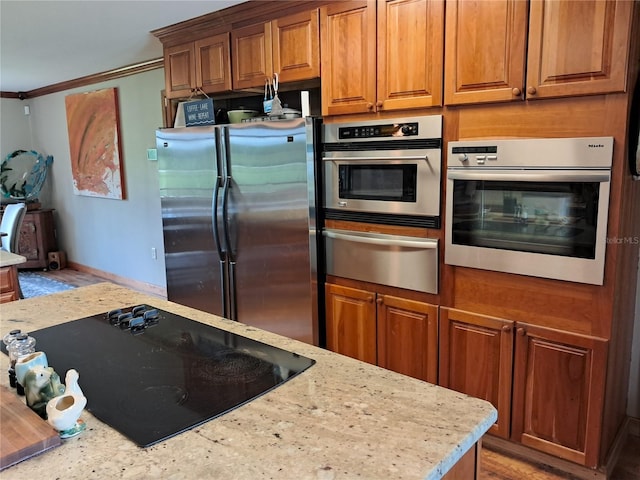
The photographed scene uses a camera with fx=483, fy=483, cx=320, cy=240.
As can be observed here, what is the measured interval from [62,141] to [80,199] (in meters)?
0.82

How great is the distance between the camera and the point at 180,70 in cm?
337

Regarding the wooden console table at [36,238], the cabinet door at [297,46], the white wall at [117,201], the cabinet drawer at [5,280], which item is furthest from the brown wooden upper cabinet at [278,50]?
the wooden console table at [36,238]

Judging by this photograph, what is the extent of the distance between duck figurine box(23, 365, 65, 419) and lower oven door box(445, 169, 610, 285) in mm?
1724

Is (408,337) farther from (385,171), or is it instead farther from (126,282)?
(126,282)

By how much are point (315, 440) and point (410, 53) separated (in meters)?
1.87

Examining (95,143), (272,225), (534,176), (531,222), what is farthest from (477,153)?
(95,143)

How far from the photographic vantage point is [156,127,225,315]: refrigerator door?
3.06 metres

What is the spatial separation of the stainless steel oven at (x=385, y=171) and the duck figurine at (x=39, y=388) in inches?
68.2

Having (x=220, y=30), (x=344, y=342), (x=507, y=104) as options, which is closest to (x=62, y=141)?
(x=220, y=30)

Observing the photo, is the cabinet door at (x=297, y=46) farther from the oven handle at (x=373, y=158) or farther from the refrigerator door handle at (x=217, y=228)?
the refrigerator door handle at (x=217, y=228)

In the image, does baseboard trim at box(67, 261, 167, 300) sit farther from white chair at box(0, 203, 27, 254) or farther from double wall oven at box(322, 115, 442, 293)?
double wall oven at box(322, 115, 442, 293)

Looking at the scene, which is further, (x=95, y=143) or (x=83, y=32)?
(x=95, y=143)

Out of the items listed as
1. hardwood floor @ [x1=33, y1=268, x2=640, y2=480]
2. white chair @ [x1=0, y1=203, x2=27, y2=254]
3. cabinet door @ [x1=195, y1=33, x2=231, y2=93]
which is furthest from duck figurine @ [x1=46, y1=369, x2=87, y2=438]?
white chair @ [x1=0, y1=203, x2=27, y2=254]

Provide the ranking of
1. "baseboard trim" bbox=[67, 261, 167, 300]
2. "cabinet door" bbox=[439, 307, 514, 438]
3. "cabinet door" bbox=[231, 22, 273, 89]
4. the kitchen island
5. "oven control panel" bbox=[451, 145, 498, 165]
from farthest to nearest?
1. "baseboard trim" bbox=[67, 261, 167, 300]
2. "cabinet door" bbox=[231, 22, 273, 89]
3. "cabinet door" bbox=[439, 307, 514, 438]
4. "oven control panel" bbox=[451, 145, 498, 165]
5. the kitchen island
